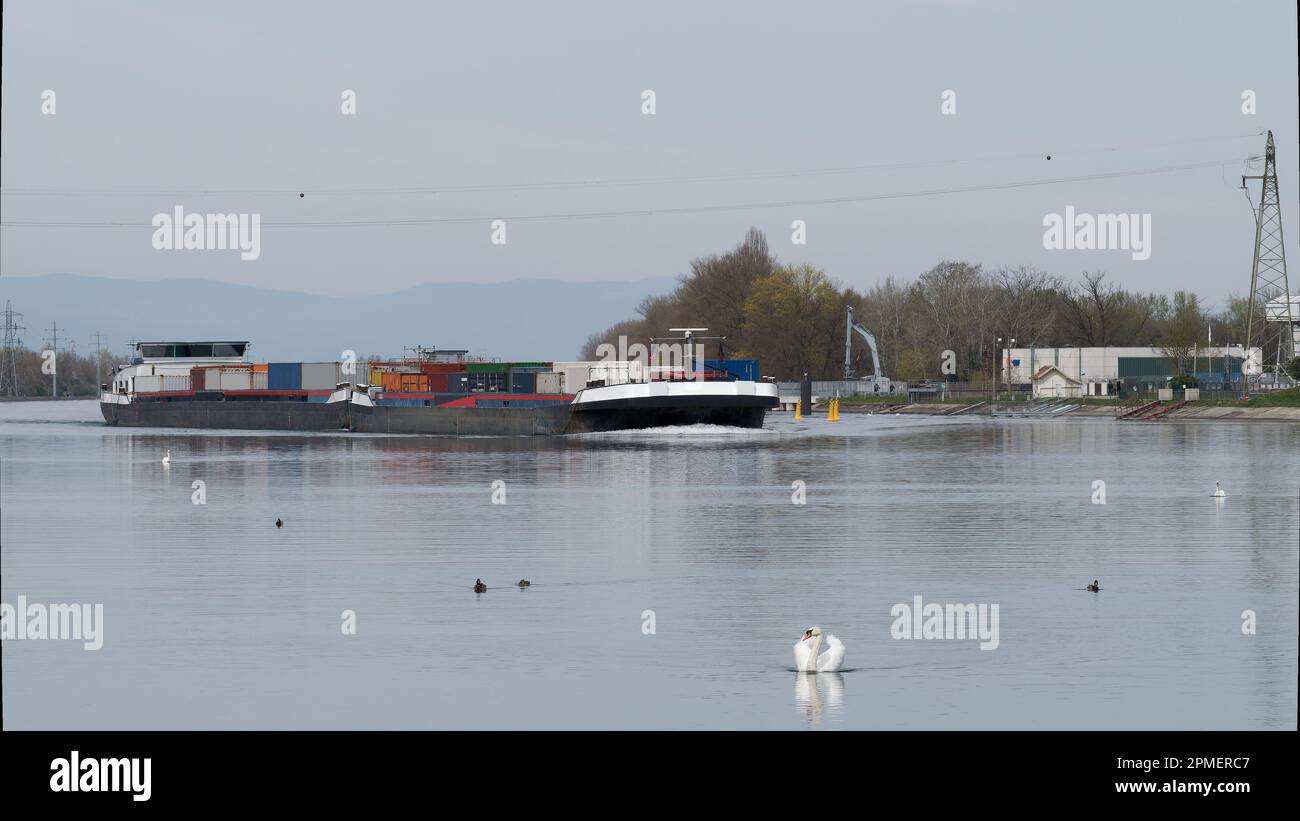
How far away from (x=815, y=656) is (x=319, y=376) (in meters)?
104

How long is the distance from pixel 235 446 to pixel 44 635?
195ft

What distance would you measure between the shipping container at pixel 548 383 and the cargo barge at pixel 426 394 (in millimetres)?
71

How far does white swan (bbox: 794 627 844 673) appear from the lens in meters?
15.9

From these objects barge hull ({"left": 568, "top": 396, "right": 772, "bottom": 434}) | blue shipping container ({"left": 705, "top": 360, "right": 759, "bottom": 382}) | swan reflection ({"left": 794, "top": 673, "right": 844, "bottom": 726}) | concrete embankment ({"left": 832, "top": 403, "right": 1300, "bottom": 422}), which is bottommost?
concrete embankment ({"left": 832, "top": 403, "right": 1300, "bottom": 422})

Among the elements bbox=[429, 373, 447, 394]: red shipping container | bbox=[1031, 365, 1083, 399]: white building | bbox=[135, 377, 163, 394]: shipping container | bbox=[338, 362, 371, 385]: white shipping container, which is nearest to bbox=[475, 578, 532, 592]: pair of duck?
bbox=[429, 373, 447, 394]: red shipping container

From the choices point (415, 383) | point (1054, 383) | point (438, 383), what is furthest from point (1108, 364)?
point (415, 383)

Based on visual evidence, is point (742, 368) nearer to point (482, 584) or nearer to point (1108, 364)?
point (1108, 364)

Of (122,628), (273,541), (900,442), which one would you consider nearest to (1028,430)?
(900,442)

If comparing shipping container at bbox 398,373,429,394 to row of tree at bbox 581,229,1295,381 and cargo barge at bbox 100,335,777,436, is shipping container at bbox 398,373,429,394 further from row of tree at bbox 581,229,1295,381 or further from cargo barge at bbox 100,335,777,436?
row of tree at bbox 581,229,1295,381

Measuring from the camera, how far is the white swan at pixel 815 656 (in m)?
15.9

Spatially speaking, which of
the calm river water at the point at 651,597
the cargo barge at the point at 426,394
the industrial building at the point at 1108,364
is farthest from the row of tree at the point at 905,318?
the calm river water at the point at 651,597

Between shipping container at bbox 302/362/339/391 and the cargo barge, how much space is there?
8cm
